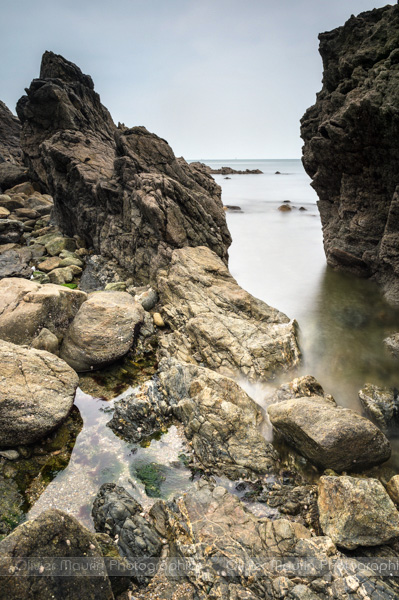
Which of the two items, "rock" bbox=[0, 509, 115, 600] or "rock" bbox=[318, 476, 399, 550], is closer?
"rock" bbox=[0, 509, 115, 600]

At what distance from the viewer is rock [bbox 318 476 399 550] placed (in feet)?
20.6

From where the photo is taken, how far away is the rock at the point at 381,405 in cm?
973

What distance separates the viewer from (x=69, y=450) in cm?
866

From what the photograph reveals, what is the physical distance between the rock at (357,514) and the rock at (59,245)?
71.6 ft

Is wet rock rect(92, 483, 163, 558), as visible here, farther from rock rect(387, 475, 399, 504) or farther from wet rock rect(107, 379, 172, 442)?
rock rect(387, 475, 399, 504)

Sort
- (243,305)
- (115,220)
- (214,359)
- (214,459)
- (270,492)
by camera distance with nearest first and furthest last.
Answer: (270,492)
(214,459)
(214,359)
(243,305)
(115,220)

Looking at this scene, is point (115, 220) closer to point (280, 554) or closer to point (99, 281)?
point (99, 281)

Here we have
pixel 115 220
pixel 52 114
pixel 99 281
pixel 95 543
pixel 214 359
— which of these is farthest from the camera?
pixel 52 114

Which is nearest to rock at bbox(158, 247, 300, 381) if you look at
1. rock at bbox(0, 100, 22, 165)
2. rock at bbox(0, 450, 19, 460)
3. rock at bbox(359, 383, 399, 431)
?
rock at bbox(359, 383, 399, 431)

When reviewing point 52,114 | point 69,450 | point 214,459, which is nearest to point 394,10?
point 214,459

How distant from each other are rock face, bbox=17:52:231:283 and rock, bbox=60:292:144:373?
4854 millimetres

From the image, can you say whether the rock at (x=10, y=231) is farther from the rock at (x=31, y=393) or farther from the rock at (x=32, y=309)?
the rock at (x=31, y=393)

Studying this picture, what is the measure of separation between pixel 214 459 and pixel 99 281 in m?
13.5

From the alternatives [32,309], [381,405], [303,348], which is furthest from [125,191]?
[381,405]
